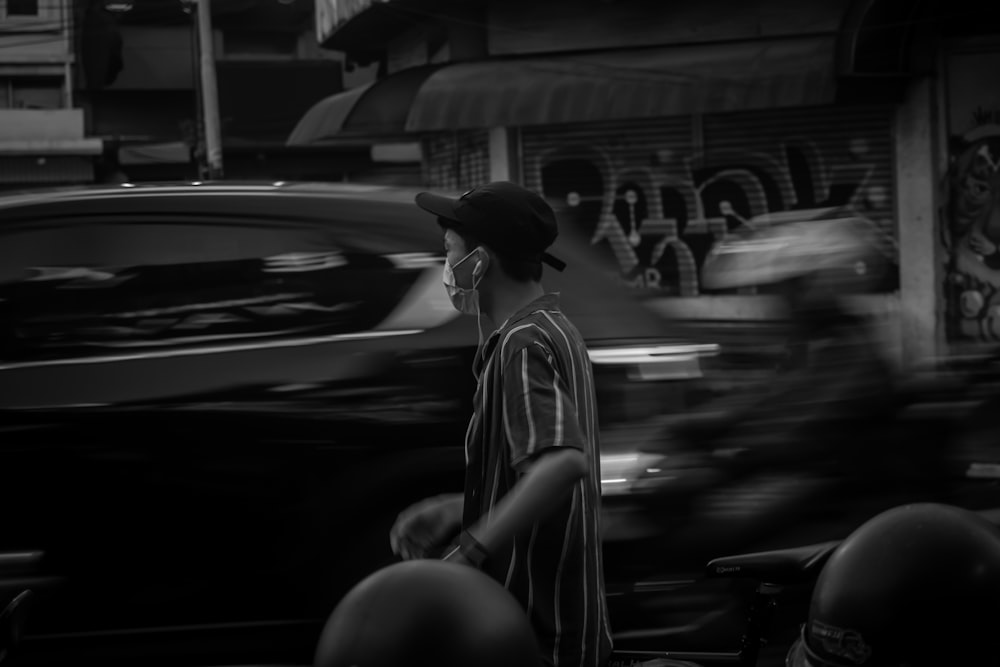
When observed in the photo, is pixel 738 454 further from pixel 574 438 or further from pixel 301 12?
pixel 301 12

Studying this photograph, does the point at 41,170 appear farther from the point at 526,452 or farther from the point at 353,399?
the point at 526,452

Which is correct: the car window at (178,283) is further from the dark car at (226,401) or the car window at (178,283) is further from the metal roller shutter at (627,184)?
the metal roller shutter at (627,184)

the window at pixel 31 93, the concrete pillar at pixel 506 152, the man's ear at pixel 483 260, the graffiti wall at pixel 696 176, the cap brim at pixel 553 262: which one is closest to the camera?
the man's ear at pixel 483 260

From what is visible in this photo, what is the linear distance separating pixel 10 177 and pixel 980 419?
30327mm

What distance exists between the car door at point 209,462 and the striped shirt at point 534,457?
1646mm

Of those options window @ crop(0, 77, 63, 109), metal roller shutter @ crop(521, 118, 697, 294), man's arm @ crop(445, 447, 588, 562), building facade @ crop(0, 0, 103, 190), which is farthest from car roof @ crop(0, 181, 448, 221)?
window @ crop(0, 77, 63, 109)

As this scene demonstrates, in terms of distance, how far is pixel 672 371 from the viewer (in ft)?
14.6

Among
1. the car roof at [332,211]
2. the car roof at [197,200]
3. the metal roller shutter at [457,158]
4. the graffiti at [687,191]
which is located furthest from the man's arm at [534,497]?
the metal roller shutter at [457,158]

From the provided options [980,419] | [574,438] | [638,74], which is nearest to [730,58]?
[638,74]

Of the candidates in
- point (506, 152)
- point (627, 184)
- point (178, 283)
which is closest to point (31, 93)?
point (506, 152)

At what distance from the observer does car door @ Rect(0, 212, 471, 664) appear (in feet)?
14.0

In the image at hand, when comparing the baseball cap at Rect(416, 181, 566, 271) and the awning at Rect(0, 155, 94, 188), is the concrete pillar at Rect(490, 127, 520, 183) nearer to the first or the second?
the baseball cap at Rect(416, 181, 566, 271)

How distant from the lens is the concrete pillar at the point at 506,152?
56.2ft

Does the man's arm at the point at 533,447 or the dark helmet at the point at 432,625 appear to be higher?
the man's arm at the point at 533,447
